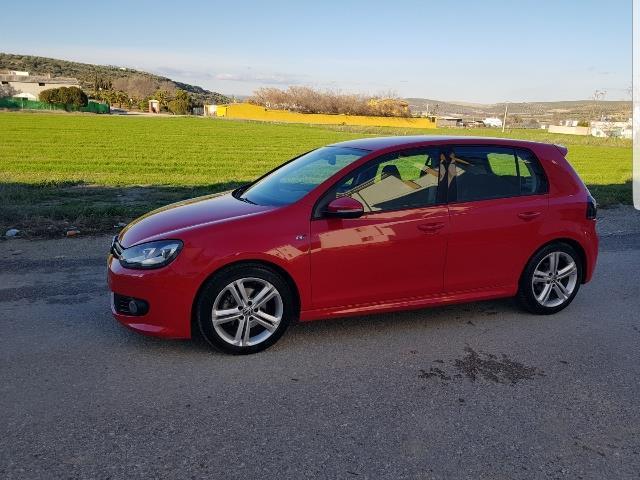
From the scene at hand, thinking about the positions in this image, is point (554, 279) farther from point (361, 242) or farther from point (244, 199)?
point (244, 199)

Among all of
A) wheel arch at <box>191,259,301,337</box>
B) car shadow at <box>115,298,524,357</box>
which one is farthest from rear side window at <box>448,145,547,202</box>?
wheel arch at <box>191,259,301,337</box>

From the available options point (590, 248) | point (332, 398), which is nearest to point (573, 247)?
point (590, 248)

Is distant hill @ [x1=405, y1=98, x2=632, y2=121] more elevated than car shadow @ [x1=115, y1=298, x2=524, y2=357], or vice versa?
distant hill @ [x1=405, y1=98, x2=632, y2=121]

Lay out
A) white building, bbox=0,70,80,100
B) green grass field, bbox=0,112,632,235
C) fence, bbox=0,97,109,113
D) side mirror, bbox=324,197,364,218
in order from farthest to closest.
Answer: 1. white building, bbox=0,70,80,100
2. fence, bbox=0,97,109,113
3. green grass field, bbox=0,112,632,235
4. side mirror, bbox=324,197,364,218

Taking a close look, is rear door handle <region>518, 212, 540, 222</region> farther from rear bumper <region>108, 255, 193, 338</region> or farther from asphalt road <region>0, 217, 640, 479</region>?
rear bumper <region>108, 255, 193, 338</region>

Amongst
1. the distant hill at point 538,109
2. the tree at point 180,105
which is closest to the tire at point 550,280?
the distant hill at point 538,109

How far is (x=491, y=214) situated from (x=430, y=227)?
0.63 m

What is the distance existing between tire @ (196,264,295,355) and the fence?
87.5 metres

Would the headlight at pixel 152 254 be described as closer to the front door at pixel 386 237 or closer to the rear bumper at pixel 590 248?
the front door at pixel 386 237

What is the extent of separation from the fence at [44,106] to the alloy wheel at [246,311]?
8751cm

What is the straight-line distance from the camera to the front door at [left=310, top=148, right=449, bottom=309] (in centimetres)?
446

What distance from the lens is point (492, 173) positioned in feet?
17.0

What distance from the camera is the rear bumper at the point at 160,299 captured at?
163 inches

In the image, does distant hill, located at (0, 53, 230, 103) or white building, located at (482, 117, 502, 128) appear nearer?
white building, located at (482, 117, 502, 128)
